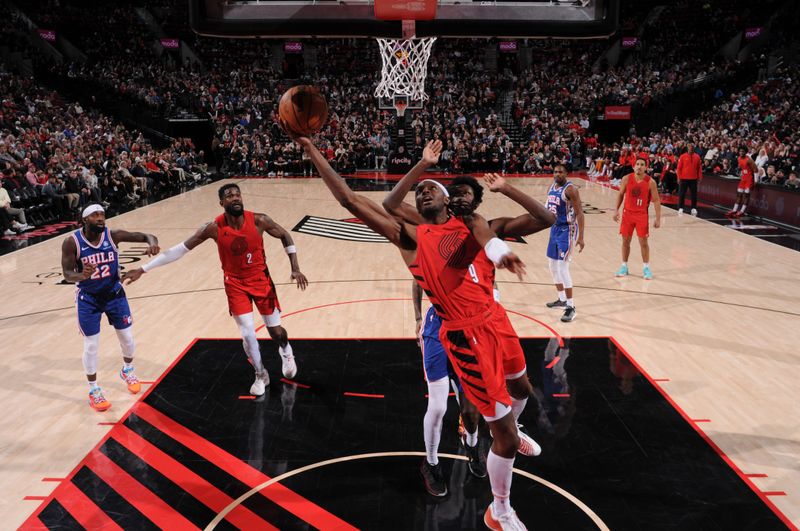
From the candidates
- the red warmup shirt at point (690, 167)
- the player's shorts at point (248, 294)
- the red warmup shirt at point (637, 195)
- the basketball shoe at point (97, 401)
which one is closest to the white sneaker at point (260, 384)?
the player's shorts at point (248, 294)

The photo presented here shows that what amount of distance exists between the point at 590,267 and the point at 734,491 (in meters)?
6.38

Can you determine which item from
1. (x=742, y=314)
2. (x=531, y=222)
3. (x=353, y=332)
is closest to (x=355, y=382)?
(x=353, y=332)

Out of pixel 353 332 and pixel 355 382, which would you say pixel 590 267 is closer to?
pixel 353 332

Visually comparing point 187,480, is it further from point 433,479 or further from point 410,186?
point 410,186

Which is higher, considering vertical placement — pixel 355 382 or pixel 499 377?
pixel 499 377

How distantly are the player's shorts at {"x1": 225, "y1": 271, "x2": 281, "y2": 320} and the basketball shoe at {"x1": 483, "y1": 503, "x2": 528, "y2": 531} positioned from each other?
2647 millimetres

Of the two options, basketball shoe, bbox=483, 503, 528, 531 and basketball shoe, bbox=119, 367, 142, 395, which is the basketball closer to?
basketball shoe, bbox=483, 503, 528, 531

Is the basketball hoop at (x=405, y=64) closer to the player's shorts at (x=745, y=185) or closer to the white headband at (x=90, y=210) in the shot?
the player's shorts at (x=745, y=185)

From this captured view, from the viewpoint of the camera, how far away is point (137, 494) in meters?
4.14

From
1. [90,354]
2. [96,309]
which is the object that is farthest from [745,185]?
[90,354]

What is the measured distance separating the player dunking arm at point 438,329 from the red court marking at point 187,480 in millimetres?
1105

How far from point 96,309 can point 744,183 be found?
14.1m

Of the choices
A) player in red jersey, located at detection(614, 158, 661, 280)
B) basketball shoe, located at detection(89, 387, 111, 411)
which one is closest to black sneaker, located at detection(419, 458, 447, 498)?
basketball shoe, located at detection(89, 387, 111, 411)

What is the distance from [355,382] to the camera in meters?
5.85
